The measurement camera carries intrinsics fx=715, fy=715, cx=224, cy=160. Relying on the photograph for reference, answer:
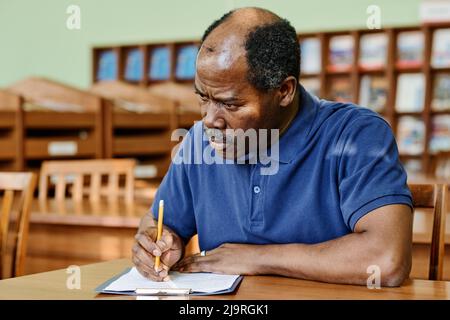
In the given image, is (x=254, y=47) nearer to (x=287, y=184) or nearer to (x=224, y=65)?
(x=224, y=65)

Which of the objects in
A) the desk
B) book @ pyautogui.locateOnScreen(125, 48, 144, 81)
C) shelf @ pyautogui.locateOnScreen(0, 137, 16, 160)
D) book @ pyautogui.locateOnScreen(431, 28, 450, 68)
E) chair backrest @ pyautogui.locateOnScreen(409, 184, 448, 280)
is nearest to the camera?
chair backrest @ pyautogui.locateOnScreen(409, 184, 448, 280)

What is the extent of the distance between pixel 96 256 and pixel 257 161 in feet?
5.10

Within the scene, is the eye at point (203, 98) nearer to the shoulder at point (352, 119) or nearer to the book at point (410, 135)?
the shoulder at point (352, 119)

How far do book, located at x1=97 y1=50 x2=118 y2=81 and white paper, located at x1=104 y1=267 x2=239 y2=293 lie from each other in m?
7.93

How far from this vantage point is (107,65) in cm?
929

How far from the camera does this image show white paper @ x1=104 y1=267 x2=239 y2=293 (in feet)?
4.20

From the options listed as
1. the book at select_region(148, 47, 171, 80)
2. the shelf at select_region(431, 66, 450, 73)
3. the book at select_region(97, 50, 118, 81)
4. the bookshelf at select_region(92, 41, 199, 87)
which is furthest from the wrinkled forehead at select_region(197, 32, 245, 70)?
the book at select_region(97, 50, 118, 81)

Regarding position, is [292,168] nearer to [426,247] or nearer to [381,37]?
[426,247]

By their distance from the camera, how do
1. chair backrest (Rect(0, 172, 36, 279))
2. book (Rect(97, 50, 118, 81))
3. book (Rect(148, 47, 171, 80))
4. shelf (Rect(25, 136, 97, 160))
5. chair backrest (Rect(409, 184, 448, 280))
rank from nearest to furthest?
1. chair backrest (Rect(409, 184, 448, 280))
2. chair backrest (Rect(0, 172, 36, 279))
3. shelf (Rect(25, 136, 97, 160))
4. book (Rect(148, 47, 171, 80))
5. book (Rect(97, 50, 118, 81))

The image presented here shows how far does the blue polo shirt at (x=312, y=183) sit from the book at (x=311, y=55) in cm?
645

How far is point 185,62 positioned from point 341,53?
2.02 meters

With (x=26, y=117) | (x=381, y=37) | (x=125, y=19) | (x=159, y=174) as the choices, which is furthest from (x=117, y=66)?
(x=26, y=117)

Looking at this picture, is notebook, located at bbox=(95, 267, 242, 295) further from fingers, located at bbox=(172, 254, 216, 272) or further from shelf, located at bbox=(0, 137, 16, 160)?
shelf, located at bbox=(0, 137, 16, 160)

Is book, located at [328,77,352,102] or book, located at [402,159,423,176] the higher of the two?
book, located at [328,77,352,102]
